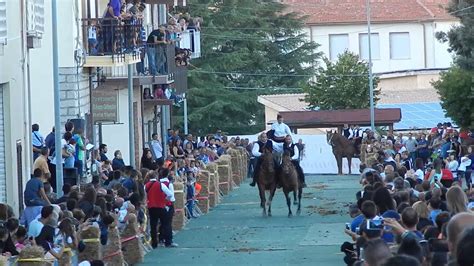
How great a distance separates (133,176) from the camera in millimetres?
28109

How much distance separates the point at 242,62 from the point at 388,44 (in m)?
19.3

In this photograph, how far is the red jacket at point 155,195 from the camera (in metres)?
28.1

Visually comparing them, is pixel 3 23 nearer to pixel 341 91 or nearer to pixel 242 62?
pixel 341 91

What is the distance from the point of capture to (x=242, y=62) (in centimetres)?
8381

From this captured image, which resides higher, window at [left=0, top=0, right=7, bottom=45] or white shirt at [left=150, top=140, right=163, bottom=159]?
window at [left=0, top=0, right=7, bottom=45]

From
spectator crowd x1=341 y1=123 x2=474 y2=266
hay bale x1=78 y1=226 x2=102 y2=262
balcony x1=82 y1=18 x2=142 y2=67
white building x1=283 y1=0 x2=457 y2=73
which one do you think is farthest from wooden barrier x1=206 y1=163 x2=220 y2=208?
white building x1=283 y1=0 x2=457 y2=73

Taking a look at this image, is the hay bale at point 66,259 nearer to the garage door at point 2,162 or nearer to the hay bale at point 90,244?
the hay bale at point 90,244

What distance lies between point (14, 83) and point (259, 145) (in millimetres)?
10576

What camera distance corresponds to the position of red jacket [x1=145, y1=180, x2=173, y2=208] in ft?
92.3

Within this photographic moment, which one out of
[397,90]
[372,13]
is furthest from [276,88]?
[372,13]

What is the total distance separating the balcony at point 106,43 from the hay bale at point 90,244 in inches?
619

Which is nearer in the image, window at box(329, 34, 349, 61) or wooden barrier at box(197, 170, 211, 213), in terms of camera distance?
wooden barrier at box(197, 170, 211, 213)

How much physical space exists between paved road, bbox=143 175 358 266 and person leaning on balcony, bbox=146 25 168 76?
4.66m

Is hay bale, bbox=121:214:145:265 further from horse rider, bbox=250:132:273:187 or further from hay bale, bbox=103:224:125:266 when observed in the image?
horse rider, bbox=250:132:273:187
